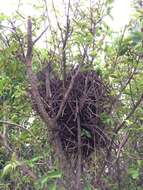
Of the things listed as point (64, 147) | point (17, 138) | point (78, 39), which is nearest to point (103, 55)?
point (78, 39)

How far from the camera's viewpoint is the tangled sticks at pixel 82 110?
2.38m

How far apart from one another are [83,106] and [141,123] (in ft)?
2.60

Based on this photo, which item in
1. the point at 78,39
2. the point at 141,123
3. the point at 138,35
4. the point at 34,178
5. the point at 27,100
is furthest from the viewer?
the point at 141,123

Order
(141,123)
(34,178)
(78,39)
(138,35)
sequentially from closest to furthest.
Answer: (138,35) < (34,178) < (78,39) < (141,123)

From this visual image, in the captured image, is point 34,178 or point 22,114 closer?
point 34,178

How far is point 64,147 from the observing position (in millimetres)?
2400

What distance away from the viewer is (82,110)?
2.38m

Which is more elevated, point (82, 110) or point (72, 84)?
point (72, 84)

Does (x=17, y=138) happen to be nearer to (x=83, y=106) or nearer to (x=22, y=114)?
(x=22, y=114)

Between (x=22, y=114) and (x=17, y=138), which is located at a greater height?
(x=22, y=114)

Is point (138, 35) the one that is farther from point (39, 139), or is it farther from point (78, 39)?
point (39, 139)

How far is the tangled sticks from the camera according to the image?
238 cm

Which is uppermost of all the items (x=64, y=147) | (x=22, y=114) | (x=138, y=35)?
(x=138, y=35)

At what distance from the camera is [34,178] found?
2.28 m
